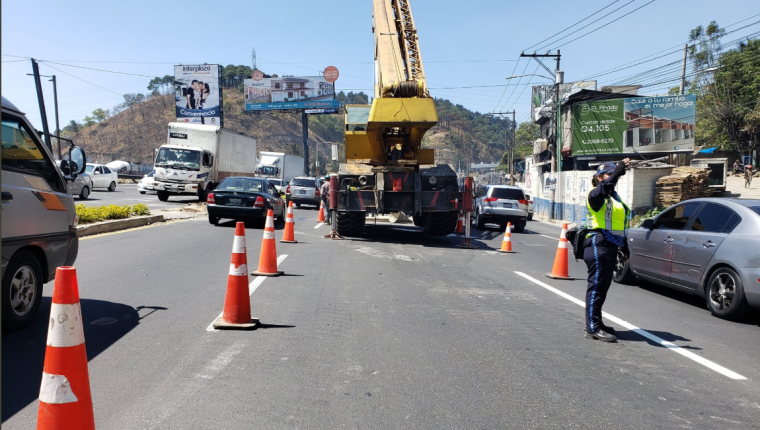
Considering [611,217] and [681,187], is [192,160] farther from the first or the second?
[611,217]

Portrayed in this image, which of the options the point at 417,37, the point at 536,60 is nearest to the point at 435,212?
the point at 417,37

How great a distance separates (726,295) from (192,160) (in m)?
22.8

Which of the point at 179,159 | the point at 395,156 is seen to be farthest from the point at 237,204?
the point at 179,159

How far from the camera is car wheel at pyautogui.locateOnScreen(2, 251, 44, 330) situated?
4910mm

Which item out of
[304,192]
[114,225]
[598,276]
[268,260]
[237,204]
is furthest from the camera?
[304,192]

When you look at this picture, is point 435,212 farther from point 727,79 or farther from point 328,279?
point 727,79

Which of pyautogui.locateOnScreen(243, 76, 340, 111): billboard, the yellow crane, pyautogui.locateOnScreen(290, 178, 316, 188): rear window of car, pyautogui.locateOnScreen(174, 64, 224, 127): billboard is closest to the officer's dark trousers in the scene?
the yellow crane

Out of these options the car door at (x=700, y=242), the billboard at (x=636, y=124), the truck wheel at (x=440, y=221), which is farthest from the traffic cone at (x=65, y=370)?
the billboard at (x=636, y=124)

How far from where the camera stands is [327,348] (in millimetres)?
5113

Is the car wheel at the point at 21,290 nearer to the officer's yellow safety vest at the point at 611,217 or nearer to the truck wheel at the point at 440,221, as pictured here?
the officer's yellow safety vest at the point at 611,217

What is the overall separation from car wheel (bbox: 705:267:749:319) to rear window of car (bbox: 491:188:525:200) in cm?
1285

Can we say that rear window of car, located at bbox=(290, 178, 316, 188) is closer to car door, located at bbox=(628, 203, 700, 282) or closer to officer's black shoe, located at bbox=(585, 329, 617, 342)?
car door, located at bbox=(628, 203, 700, 282)

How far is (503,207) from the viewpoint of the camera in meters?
19.6

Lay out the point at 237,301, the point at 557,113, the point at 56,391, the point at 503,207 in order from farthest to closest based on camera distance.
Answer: the point at 557,113, the point at 503,207, the point at 237,301, the point at 56,391
